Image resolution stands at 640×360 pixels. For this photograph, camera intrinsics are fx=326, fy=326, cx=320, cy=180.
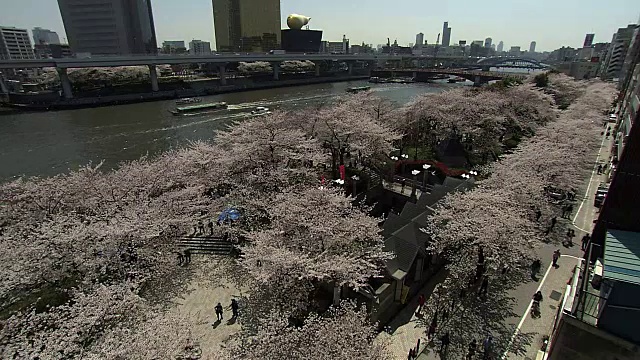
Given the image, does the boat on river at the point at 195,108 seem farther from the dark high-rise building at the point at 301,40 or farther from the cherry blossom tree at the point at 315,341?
the dark high-rise building at the point at 301,40

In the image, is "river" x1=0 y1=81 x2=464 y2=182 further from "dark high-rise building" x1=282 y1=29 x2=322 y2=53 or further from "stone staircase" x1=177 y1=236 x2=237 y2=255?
"dark high-rise building" x1=282 y1=29 x2=322 y2=53

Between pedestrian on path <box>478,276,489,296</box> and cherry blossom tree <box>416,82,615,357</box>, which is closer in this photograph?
cherry blossom tree <box>416,82,615,357</box>

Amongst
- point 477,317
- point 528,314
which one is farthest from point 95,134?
point 528,314

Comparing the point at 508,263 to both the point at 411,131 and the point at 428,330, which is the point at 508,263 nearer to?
the point at 428,330

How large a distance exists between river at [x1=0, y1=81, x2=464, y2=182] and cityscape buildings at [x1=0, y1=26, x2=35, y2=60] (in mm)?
114436

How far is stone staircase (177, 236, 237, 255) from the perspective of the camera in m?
19.0

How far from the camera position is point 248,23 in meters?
143

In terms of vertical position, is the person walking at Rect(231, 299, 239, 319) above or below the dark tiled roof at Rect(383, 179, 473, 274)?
below

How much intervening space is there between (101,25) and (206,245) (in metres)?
136

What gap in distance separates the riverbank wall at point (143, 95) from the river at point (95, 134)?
2559mm

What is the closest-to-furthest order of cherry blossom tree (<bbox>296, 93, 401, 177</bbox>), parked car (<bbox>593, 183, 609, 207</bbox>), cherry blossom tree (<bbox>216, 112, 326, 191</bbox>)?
cherry blossom tree (<bbox>216, 112, 326, 191</bbox>) → parked car (<bbox>593, 183, 609, 207</bbox>) → cherry blossom tree (<bbox>296, 93, 401, 177</bbox>)

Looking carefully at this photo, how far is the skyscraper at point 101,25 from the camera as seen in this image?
114750mm

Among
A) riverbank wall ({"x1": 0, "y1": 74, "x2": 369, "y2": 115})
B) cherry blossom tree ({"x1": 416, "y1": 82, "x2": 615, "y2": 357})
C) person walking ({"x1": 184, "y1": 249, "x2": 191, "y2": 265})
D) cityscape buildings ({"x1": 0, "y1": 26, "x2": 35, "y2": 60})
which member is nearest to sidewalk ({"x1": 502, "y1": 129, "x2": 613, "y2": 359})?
cherry blossom tree ({"x1": 416, "y1": 82, "x2": 615, "y2": 357})

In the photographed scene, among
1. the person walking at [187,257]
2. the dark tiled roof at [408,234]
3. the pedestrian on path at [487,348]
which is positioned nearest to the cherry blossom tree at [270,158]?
the person walking at [187,257]
